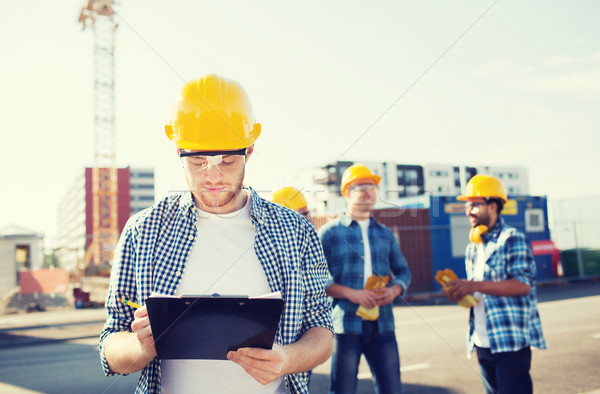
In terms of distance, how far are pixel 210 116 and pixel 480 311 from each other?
2720 millimetres

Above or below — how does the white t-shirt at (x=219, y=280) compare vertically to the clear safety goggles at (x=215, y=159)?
below

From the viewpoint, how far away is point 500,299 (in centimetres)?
331

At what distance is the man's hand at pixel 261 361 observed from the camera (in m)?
1.44

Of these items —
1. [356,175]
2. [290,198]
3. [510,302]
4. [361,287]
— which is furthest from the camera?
[290,198]

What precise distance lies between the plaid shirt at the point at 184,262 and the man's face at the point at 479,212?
2.23 m

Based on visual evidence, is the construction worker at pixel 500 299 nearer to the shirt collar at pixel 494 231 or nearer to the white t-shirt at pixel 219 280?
the shirt collar at pixel 494 231

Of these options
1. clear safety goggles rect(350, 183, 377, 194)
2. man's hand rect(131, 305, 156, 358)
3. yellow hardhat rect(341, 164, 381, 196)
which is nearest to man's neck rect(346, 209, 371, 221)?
clear safety goggles rect(350, 183, 377, 194)

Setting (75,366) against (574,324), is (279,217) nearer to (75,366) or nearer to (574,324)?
(75,366)

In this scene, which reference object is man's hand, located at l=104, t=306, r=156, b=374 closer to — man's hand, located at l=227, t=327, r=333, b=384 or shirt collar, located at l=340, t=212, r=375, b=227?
man's hand, located at l=227, t=327, r=333, b=384

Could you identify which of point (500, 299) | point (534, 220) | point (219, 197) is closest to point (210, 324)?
point (219, 197)

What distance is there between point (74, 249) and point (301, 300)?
1641 centimetres

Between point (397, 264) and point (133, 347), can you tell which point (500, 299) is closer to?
point (397, 264)

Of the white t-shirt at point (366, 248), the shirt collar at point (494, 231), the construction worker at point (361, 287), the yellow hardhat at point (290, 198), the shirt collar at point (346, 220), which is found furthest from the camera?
the yellow hardhat at point (290, 198)

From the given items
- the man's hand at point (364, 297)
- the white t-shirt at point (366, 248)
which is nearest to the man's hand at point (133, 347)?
the man's hand at point (364, 297)
